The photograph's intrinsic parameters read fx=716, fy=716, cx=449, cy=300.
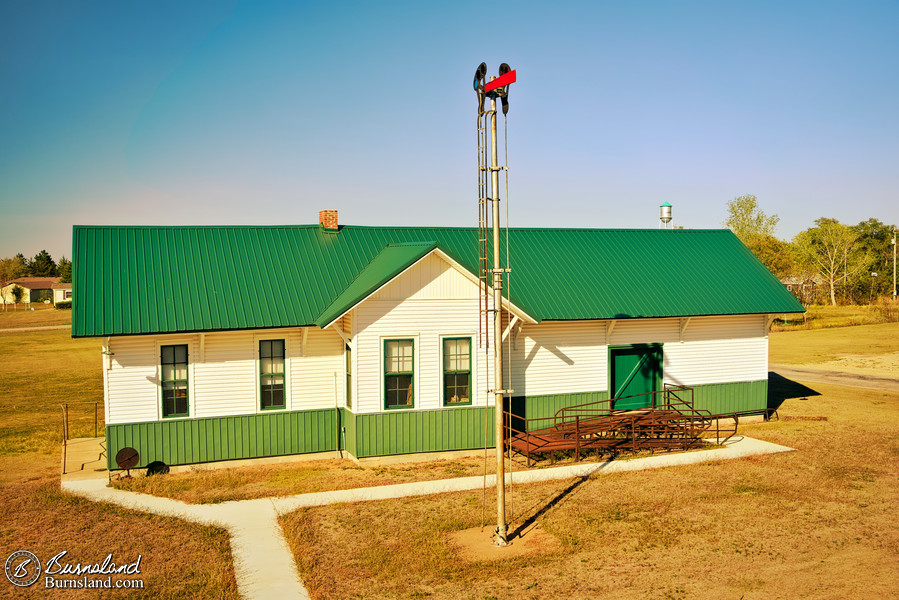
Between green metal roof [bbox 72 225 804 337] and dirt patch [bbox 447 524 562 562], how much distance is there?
21.0 ft

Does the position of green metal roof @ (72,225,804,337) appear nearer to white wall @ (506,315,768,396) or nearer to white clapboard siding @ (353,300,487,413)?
white wall @ (506,315,768,396)

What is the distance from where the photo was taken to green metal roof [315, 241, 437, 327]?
55.0ft

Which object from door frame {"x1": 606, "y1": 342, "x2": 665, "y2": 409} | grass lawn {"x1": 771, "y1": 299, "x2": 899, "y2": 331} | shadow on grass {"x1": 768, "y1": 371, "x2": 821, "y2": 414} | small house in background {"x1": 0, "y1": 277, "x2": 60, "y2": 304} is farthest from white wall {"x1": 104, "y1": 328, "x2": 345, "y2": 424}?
small house in background {"x1": 0, "y1": 277, "x2": 60, "y2": 304}

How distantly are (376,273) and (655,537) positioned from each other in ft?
30.6

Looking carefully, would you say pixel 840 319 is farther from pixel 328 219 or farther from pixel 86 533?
pixel 86 533

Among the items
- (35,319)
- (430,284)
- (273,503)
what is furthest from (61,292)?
(273,503)

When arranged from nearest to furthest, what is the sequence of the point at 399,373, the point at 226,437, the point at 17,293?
the point at 226,437, the point at 399,373, the point at 17,293

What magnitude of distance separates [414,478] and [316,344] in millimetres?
4363

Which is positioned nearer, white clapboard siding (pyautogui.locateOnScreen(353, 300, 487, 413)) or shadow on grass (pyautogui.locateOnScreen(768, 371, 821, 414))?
white clapboard siding (pyautogui.locateOnScreen(353, 300, 487, 413))

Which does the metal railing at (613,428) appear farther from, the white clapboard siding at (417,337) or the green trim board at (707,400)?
the white clapboard siding at (417,337)

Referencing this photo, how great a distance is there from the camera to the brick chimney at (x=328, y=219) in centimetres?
2072

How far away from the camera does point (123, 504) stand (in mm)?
14086

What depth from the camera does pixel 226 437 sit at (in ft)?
56.7

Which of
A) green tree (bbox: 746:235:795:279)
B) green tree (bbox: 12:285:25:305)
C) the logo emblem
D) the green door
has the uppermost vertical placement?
green tree (bbox: 746:235:795:279)
